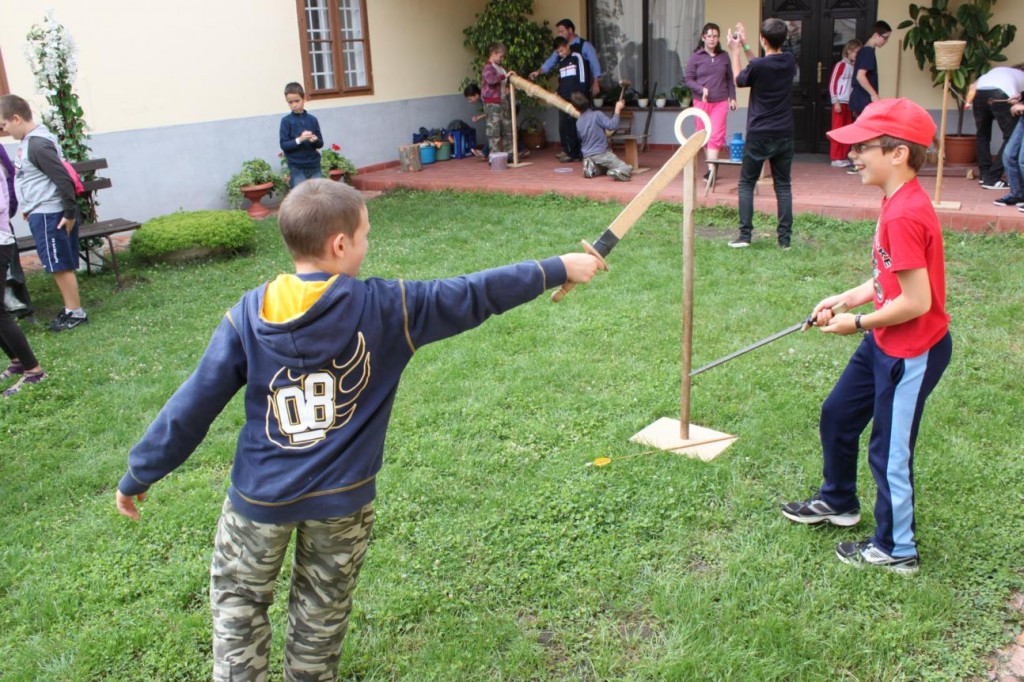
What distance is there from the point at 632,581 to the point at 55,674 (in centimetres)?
209

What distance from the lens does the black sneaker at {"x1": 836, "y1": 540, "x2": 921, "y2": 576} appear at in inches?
128

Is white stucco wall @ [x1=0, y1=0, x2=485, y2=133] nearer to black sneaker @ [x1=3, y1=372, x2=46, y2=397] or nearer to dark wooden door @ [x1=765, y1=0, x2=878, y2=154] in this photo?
black sneaker @ [x1=3, y1=372, x2=46, y2=397]

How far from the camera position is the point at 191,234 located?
28.7 feet

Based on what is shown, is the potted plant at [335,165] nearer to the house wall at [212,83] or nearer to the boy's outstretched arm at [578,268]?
the house wall at [212,83]

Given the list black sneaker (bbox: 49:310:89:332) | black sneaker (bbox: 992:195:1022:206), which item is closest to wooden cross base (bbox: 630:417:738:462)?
black sneaker (bbox: 49:310:89:332)

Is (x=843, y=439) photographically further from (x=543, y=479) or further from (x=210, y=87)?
(x=210, y=87)

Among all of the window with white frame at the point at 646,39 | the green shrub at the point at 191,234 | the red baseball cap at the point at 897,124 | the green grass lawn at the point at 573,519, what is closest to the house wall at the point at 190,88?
the green shrub at the point at 191,234

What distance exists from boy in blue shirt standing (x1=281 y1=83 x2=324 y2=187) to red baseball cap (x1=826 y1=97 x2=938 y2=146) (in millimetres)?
7481

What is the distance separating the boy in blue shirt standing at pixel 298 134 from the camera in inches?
375

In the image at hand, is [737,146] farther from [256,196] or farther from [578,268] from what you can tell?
[578,268]

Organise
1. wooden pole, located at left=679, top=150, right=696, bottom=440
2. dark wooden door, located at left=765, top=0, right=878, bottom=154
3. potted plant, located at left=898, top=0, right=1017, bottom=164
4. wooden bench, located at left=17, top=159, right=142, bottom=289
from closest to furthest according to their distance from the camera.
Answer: wooden pole, located at left=679, top=150, right=696, bottom=440 < wooden bench, located at left=17, top=159, right=142, bottom=289 < potted plant, located at left=898, top=0, right=1017, bottom=164 < dark wooden door, located at left=765, top=0, right=878, bottom=154

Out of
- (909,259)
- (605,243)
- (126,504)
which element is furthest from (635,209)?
(126,504)

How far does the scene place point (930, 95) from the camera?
1227 centimetres

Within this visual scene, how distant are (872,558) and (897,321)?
95cm
